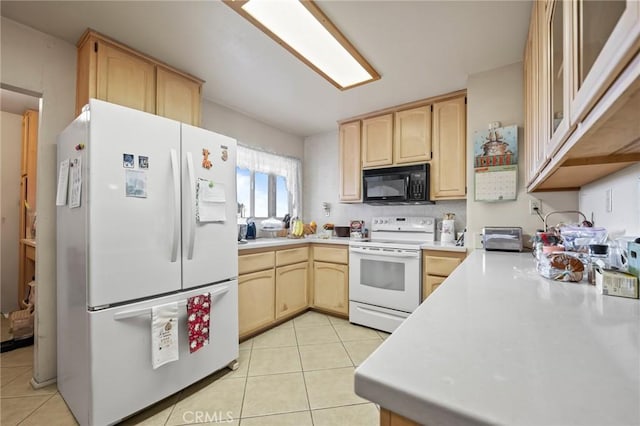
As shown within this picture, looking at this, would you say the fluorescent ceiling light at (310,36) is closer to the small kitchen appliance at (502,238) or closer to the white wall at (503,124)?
the white wall at (503,124)

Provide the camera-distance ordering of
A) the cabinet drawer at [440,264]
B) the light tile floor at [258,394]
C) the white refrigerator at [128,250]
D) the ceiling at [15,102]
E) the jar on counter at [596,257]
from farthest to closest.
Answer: the ceiling at [15,102] → the cabinet drawer at [440,264] → the light tile floor at [258,394] → the white refrigerator at [128,250] → the jar on counter at [596,257]

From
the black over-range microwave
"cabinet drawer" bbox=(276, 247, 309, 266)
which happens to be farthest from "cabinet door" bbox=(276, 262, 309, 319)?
the black over-range microwave

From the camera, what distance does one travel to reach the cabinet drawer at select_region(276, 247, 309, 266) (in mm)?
2761

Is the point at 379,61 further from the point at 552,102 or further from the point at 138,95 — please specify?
the point at 138,95

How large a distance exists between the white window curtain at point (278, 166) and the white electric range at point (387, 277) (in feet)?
4.28

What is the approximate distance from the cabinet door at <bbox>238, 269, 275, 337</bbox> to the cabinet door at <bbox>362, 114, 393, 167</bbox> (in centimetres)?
172

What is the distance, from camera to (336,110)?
3037 millimetres

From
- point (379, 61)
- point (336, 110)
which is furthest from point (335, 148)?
point (379, 61)

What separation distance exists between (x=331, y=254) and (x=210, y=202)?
162cm

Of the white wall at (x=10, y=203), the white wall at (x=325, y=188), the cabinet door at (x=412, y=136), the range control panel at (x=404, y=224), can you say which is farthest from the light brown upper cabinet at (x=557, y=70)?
the white wall at (x=10, y=203)

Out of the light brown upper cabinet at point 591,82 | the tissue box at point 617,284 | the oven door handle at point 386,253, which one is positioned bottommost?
the oven door handle at point 386,253

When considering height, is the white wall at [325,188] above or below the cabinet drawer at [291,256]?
above

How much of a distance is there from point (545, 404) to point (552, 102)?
1.07m

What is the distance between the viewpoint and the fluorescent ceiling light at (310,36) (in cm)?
148
